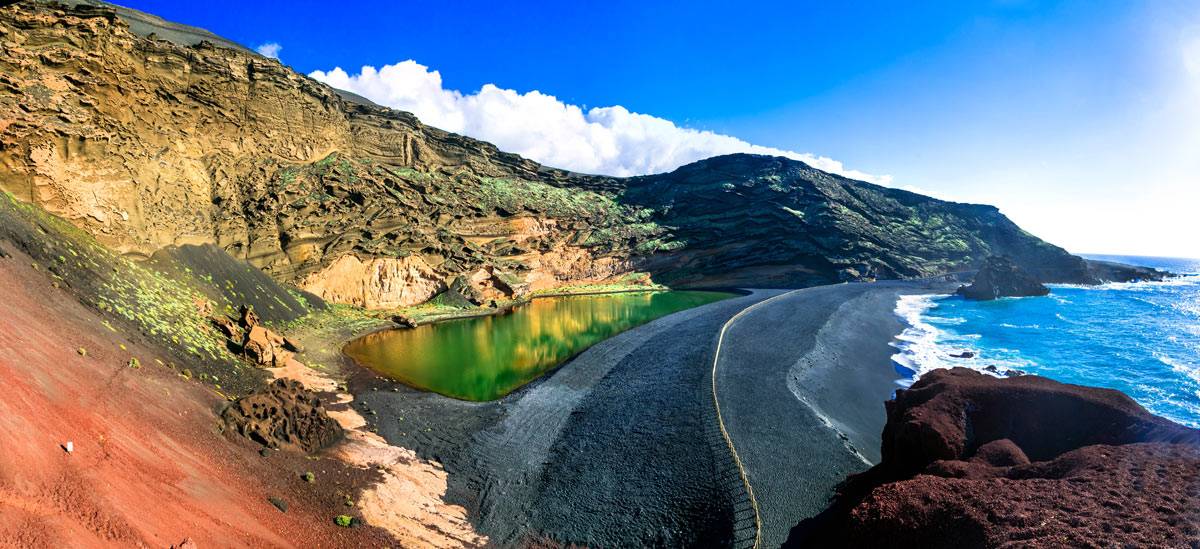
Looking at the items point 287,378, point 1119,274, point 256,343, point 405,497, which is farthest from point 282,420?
point 1119,274

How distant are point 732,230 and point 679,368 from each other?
45.9 metres

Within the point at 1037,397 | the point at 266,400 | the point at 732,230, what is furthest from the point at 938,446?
the point at 732,230

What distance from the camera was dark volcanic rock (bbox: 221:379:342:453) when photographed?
411 inches

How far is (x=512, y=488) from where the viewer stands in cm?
1146

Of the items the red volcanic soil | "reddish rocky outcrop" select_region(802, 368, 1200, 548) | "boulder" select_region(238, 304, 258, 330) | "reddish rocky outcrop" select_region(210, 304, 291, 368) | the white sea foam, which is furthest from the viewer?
the white sea foam

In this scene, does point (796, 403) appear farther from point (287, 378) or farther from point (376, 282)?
point (376, 282)

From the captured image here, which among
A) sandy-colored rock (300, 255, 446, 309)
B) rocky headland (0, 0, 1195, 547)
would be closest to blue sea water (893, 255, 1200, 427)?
rocky headland (0, 0, 1195, 547)

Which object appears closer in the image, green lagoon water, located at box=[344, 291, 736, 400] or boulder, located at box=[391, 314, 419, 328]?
green lagoon water, located at box=[344, 291, 736, 400]

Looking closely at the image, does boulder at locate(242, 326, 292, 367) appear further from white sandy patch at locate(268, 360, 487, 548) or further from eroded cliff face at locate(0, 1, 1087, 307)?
eroded cliff face at locate(0, 1, 1087, 307)

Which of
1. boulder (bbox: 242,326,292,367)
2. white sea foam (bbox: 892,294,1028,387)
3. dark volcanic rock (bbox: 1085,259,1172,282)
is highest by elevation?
dark volcanic rock (bbox: 1085,259,1172,282)

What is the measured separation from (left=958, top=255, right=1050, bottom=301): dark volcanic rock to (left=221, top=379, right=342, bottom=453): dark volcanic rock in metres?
57.9

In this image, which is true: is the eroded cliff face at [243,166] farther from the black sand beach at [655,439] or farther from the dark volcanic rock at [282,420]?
the black sand beach at [655,439]

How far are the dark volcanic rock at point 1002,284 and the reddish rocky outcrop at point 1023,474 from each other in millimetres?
48463

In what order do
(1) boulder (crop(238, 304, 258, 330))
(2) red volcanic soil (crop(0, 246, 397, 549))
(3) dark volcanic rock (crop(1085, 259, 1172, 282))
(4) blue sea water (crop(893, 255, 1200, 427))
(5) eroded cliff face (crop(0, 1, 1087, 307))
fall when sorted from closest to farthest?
(2) red volcanic soil (crop(0, 246, 397, 549)), (5) eroded cliff face (crop(0, 1, 1087, 307)), (4) blue sea water (crop(893, 255, 1200, 427)), (1) boulder (crop(238, 304, 258, 330)), (3) dark volcanic rock (crop(1085, 259, 1172, 282))
